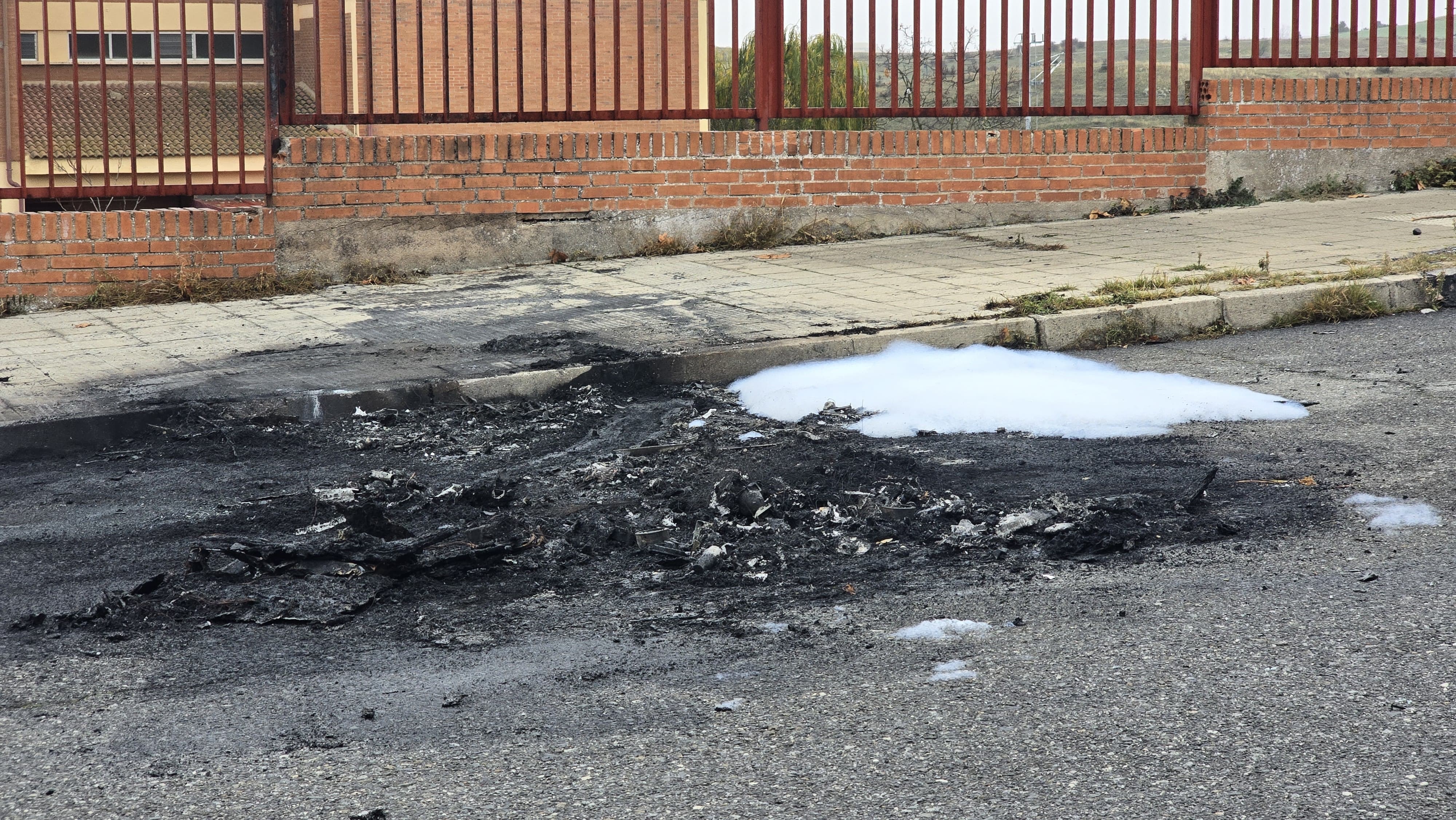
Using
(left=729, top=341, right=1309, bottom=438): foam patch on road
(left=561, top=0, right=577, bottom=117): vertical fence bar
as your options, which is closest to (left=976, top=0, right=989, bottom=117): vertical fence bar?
(left=561, top=0, right=577, bottom=117): vertical fence bar

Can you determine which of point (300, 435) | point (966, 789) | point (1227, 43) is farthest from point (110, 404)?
point (1227, 43)

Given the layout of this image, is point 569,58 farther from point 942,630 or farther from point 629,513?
point 942,630

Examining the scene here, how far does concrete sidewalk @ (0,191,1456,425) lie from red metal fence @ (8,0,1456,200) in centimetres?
111

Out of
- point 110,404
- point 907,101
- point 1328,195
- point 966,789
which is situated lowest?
point 966,789

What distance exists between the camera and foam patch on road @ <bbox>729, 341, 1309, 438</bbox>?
5500 mm

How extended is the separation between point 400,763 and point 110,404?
374 centimetres

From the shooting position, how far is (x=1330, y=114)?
11.5 m

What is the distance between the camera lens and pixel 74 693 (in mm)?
3184

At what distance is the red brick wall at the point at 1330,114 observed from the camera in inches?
444

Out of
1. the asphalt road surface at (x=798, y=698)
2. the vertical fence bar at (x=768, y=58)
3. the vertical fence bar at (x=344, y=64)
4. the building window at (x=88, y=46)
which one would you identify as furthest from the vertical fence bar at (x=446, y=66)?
the asphalt road surface at (x=798, y=698)

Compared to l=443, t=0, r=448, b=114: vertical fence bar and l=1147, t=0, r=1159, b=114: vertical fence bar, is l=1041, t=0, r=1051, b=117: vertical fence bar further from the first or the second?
l=443, t=0, r=448, b=114: vertical fence bar

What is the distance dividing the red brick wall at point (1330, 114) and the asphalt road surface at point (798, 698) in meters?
7.79

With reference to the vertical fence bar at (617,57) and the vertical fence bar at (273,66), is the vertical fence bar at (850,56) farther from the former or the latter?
the vertical fence bar at (273,66)

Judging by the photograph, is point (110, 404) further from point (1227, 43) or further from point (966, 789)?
point (1227, 43)
